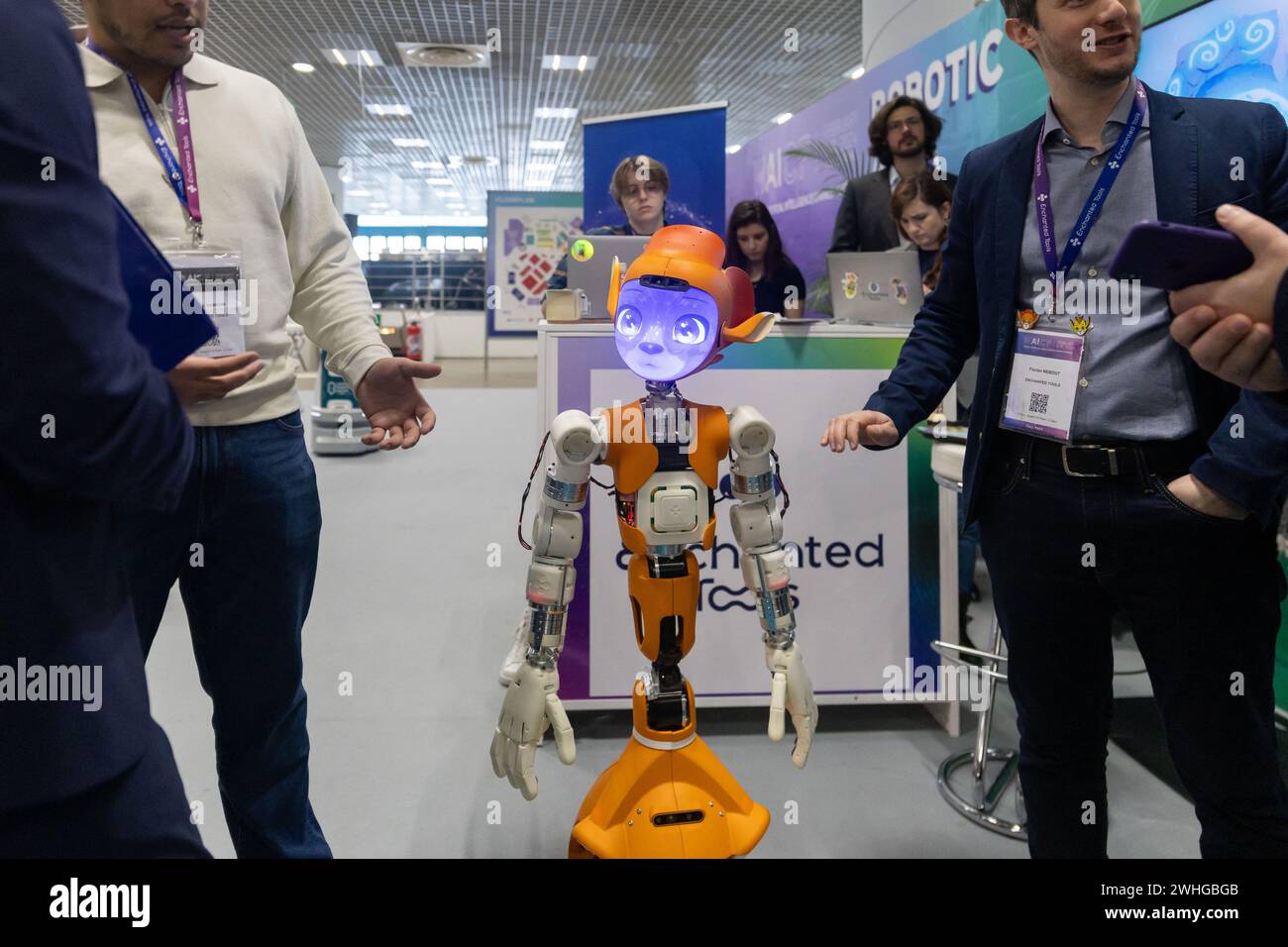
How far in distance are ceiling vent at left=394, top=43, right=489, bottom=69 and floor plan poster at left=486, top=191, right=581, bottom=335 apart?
2.34 meters

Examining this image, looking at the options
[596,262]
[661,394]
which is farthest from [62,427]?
[596,262]

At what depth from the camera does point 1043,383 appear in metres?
1.41

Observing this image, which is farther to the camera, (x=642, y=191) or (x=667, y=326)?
(x=642, y=191)

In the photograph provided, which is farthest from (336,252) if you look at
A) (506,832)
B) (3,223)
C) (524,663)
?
(506,832)

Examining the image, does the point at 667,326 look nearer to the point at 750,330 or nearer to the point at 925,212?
the point at 750,330

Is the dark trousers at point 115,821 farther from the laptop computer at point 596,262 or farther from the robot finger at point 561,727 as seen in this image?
the laptop computer at point 596,262

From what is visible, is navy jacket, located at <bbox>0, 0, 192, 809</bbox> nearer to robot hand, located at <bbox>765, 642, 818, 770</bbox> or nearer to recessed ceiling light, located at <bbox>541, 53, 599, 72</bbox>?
robot hand, located at <bbox>765, 642, 818, 770</bbox>

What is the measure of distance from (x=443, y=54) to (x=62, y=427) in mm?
8646

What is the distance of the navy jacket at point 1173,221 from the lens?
1.24 m

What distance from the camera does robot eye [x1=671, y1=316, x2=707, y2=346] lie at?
1.57 metres

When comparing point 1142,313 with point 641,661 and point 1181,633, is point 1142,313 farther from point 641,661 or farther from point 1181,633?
point 641,661

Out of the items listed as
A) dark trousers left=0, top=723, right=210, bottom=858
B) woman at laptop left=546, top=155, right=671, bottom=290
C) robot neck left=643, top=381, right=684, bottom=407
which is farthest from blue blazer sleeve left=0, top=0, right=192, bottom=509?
woman at laptop left=546, top=155, right=671, bottom=290

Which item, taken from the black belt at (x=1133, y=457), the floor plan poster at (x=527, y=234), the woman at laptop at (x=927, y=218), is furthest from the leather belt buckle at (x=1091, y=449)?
the floor plan poster at (x=527, y=234)

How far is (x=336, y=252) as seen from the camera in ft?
5.10
